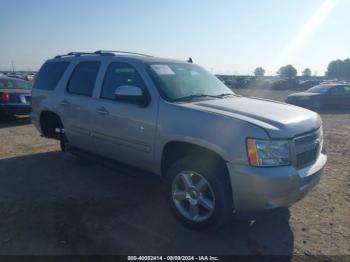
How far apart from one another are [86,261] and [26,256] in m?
0.62

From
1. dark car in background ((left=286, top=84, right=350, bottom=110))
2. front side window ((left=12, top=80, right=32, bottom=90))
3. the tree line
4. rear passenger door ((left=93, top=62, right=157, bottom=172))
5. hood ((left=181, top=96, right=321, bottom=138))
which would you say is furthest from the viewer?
the tree line

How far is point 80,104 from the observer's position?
4934 mm

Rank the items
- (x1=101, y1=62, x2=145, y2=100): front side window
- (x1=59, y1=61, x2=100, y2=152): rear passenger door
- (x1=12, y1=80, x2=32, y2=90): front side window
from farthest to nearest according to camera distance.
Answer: (x1=12, y1=80, x2=32, y2=90): front side window → (x1=59, y1=61, x2=100, y2=152): rear passenger door → (x1=101, y1=62, x2=145, y2=100): front side window

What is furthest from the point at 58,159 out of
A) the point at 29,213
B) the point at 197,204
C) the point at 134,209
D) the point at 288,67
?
the point at 288,67

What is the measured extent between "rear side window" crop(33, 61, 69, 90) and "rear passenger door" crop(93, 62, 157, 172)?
1.47 metres

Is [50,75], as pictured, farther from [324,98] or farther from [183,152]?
[324,98]

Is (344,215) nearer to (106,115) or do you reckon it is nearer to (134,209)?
(134,209)

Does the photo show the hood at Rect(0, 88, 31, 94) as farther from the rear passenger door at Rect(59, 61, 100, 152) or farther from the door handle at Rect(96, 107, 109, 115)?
the door handle at Rect(96, 107, 109, 115)

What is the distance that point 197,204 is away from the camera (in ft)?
11.7

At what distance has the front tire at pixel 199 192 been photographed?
3281 millimetres

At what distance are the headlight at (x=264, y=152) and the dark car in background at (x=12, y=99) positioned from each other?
30.7ft

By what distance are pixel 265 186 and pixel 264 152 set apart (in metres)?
0.32

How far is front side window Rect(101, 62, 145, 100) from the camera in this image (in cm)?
426

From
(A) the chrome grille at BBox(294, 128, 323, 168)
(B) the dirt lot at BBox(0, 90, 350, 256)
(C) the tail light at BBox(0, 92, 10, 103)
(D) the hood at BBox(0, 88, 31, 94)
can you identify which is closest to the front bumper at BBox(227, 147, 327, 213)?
(A) the chrome grille at BBox(294, 128, 323, 168)
